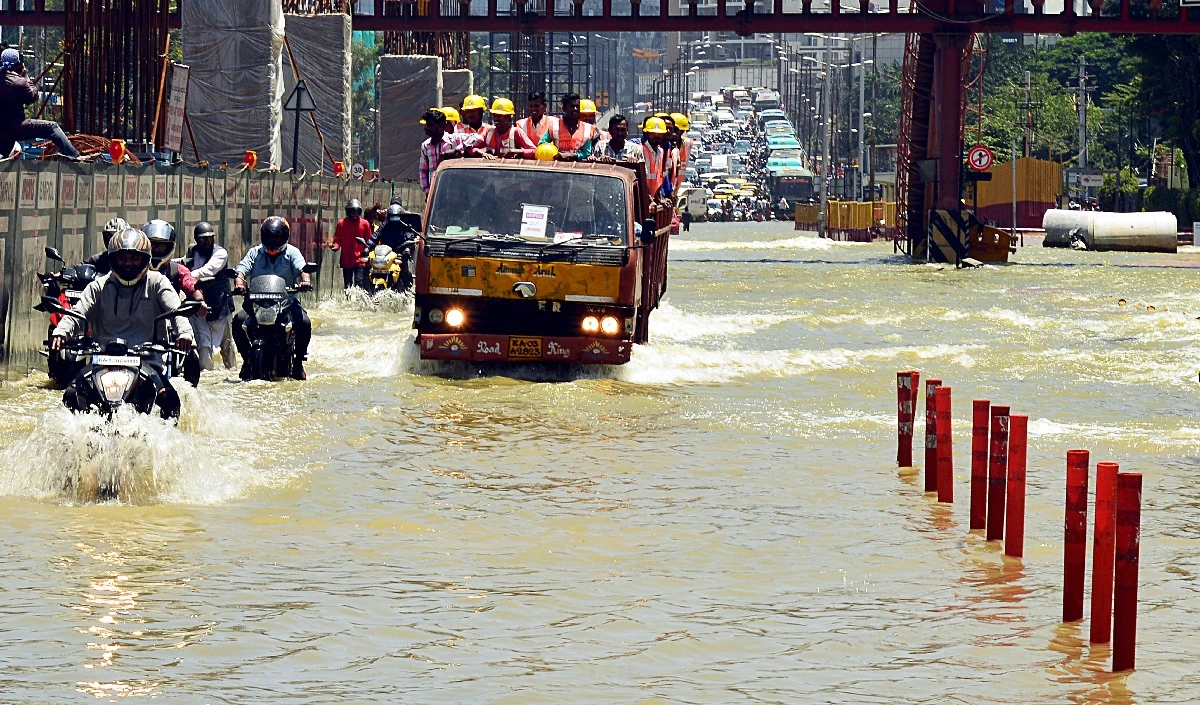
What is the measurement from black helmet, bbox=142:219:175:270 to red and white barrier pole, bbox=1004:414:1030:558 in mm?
6038

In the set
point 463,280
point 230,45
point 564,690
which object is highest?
point 230,45

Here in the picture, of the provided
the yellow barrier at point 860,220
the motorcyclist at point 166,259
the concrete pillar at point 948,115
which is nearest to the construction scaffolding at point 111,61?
the motorcyclist at point 166,259

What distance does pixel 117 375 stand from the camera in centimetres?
1158

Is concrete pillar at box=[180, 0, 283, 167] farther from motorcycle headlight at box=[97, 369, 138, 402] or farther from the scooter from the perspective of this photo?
motorcycle headlight at box=[97, 369, 138, 402]

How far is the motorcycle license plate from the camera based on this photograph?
11.6m

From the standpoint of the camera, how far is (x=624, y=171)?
19.8m

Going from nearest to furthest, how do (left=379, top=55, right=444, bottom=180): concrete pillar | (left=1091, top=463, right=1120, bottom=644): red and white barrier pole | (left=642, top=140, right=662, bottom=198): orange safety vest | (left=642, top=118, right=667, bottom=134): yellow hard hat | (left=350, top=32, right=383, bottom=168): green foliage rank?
1. (left=1091, top=463, right=1120, bottom=644): red and white barrier pole
2. (left=642, top=140, right=662, bottom=198): orange safety vest
3. (left=642, top=118, right=667, bottom=134): yellow hard hat
4. (left=379, top=55, right=444, bottom=180): concrete pillar
5. (left=350, top=32, right=383, bottom=168): green foliage

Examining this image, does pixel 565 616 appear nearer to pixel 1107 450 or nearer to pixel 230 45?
pixel 1107 450

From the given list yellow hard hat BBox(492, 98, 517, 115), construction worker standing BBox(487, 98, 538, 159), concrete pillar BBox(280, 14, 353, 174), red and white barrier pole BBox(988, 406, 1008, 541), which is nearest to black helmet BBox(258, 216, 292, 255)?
construction worker standing BBox(487, 98, 538, 159)

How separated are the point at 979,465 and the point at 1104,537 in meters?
2.95

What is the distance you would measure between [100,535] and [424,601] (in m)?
2.32

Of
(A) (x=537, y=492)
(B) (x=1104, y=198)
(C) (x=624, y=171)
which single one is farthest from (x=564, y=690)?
(B) (x=1104, y=198)

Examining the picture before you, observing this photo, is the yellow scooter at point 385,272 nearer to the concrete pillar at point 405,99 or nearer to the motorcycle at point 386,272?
the motorcycle at point 386,272

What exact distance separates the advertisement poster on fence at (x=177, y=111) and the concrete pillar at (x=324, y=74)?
20.8m
